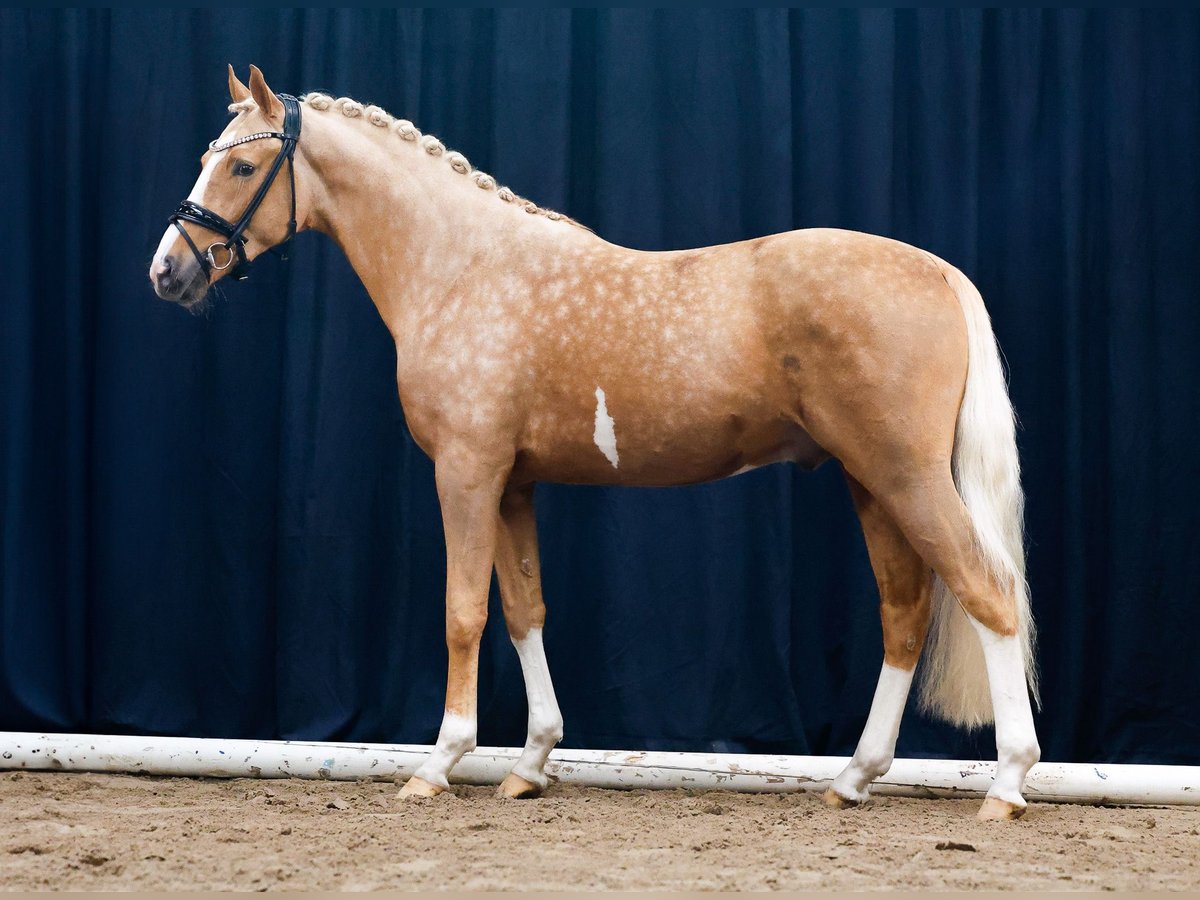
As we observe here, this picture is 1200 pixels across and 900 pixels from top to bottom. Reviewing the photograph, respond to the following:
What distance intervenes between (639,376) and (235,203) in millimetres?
1208

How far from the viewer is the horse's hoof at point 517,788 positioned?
321 centimetres

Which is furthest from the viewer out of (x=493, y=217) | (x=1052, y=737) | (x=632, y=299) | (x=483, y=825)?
(x=1052, y=737)

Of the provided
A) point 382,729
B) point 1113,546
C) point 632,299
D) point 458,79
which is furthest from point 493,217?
point 1113,546

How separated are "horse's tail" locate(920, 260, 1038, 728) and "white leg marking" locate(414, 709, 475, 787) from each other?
1287mm

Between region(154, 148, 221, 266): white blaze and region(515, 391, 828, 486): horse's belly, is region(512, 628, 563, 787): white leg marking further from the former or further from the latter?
region(154, 148, 221, 266): white blaze

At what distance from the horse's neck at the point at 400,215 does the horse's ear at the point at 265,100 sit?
0.31ft

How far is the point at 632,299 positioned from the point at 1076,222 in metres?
1.86

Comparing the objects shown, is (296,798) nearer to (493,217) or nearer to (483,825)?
(483,825)

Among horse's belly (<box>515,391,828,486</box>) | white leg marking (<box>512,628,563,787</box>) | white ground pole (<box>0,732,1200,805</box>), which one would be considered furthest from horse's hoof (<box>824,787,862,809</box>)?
horse's belly (<box>515,391,828,486</box>)

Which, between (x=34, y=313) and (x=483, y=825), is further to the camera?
(x=34, y=313)

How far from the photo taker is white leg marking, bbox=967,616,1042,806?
2.78 m

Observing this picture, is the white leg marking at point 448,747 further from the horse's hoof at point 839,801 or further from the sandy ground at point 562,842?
the horse's hoof at point 839,801

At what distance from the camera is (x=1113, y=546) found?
154 inches

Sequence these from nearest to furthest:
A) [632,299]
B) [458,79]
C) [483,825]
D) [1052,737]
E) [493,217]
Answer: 1. [483,825]
2. [632,299]
3. [493,217]
4. [1052,737]
5. [458,79]
